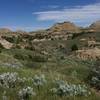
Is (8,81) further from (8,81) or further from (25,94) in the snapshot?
(25,94)

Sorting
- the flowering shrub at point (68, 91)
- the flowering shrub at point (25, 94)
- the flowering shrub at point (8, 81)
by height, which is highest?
the flowering shrub at point (8, 81)

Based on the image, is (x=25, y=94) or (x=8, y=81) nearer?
(x=25, y=94)

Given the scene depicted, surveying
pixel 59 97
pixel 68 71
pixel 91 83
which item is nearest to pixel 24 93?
pixel 59 97

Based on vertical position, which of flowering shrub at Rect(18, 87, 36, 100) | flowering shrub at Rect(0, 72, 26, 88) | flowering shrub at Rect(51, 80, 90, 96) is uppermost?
flowering shrub at Rect(0, 72, 26, 88)

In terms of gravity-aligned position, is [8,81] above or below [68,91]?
above

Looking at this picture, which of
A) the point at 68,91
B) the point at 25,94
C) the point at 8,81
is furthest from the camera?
the point at 8,81

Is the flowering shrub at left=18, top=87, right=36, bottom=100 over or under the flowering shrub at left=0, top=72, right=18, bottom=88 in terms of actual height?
under

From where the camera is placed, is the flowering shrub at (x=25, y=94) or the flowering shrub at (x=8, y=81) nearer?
the flowering shrub at (x=25, y=94)

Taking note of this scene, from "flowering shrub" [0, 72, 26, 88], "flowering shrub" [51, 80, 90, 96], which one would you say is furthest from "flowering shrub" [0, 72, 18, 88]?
"flowering shrub" [51, 80, 90, 96]

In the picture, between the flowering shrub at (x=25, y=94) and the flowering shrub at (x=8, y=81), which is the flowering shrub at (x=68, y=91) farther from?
the flowering shrub at (x=8, y=81)

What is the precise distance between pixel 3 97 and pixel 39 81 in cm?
244

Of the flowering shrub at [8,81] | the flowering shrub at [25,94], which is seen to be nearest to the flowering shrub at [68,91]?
the flowering shrub at [25,94]

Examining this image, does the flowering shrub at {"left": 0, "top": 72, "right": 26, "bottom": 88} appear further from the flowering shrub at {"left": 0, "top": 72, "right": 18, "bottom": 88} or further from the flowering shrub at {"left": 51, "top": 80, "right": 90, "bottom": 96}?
the flowering shrub at {"left": 51, "top": 80, "right": 90, "bottom": 96}

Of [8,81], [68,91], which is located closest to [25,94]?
[8,81]
